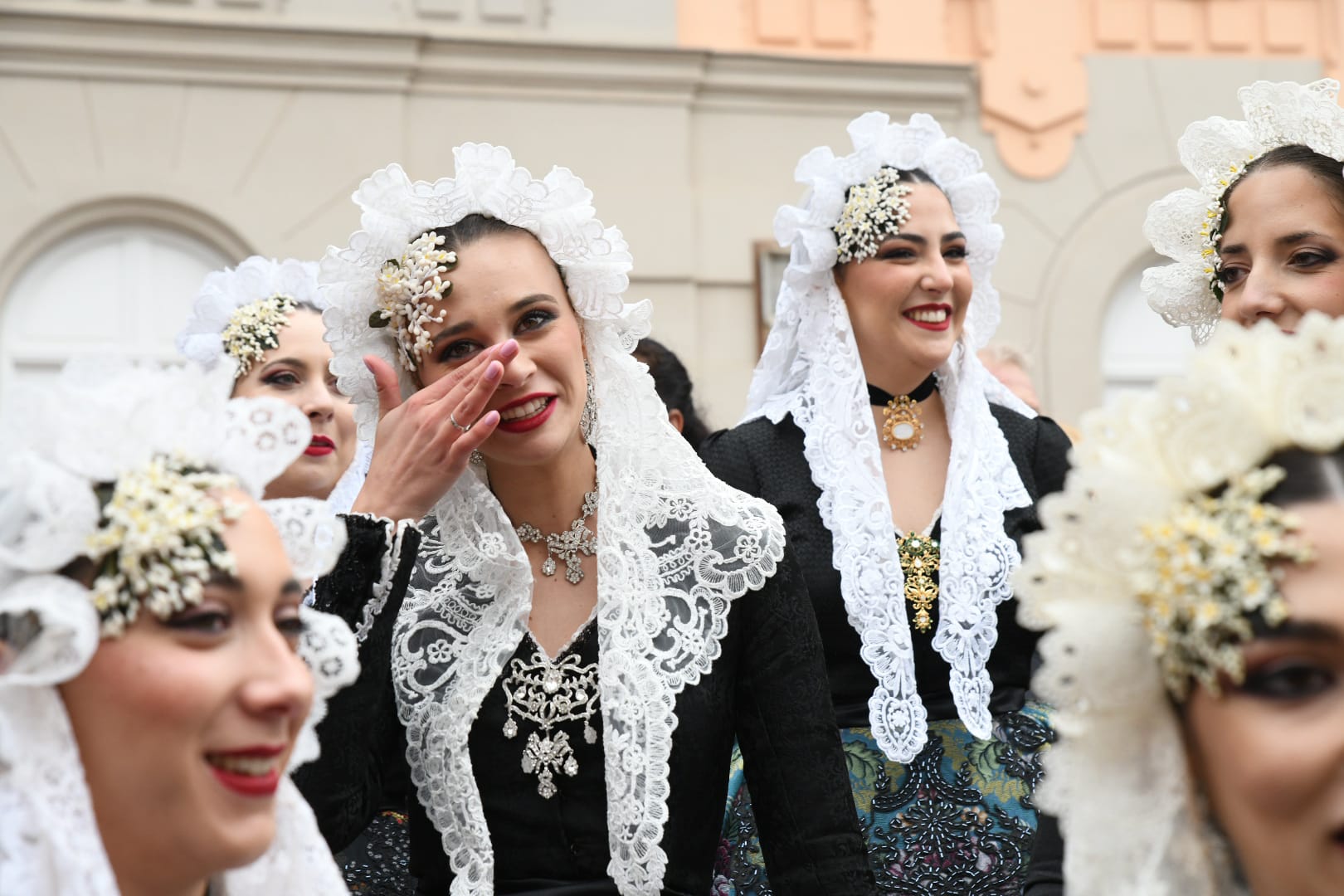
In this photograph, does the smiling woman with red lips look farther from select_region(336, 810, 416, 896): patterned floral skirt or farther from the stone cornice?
the stone cornice

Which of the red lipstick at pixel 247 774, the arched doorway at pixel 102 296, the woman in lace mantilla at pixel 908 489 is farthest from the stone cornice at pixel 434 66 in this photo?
the red lipstick at pixel 247 774

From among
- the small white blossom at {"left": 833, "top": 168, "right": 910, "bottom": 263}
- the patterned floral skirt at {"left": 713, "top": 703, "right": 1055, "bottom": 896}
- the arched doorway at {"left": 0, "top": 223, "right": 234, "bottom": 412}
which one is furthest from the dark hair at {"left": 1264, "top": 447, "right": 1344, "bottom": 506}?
the arched doorway at {"left": 0, "top": 223, "right": 234, "bottom": 412}

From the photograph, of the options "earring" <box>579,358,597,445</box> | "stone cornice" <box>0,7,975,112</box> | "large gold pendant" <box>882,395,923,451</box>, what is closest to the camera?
"earring" <box>579,358,597,445</box>

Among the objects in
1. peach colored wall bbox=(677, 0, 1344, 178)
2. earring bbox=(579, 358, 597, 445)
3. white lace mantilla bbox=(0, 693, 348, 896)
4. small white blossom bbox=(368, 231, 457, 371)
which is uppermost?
peach colored wall bbox=(677, 0, 1344, 178)

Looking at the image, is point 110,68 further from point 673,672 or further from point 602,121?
point 673,672

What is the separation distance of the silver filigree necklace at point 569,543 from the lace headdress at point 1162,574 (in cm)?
136

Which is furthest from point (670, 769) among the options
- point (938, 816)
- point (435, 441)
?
point (938, 816)

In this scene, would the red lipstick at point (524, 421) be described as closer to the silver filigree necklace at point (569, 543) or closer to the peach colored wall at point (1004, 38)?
the silver filigree necklace at point (569, 543)

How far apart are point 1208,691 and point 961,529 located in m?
2.17

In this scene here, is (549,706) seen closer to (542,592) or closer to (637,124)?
(542,592)

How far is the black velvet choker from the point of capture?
4379 mm

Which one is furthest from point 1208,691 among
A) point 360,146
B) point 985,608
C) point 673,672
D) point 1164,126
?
point 1164,126

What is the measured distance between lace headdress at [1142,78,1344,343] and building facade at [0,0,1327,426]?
16.6ft

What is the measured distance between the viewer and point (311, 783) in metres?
2.84
